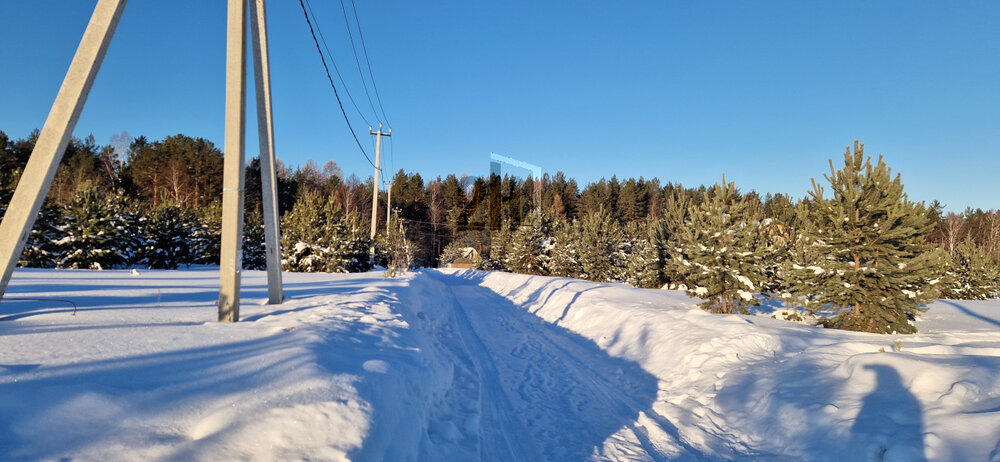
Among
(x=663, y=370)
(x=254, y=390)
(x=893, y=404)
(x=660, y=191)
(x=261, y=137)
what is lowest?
(x=663, y=370)

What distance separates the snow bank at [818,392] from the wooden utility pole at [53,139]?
7.55 metres

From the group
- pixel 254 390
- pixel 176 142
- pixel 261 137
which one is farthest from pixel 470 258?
pixel 254 390

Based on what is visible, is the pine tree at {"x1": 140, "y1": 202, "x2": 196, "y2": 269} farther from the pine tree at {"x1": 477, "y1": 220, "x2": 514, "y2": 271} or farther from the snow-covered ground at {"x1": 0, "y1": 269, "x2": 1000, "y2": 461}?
the pine tree at {"x1": 477, "y1": 220, "x2": 514, "y2": 271}

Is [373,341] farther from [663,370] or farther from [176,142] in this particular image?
[176,142]

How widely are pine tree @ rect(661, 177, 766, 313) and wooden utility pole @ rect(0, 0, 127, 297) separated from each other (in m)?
13.1

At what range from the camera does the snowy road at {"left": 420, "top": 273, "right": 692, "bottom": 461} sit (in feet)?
14.6

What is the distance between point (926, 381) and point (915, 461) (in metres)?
1.48

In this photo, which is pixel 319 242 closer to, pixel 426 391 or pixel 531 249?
pixel 531 249

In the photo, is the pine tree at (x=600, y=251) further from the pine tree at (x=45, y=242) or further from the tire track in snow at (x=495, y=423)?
the pine tree at (x=45, y=242)

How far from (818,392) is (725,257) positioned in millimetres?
7684

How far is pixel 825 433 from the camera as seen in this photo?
4340 millimetres

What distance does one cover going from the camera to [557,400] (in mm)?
5883

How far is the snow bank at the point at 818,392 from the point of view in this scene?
3.88m

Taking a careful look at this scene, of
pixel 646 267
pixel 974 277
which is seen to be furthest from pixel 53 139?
pixel 974 277
